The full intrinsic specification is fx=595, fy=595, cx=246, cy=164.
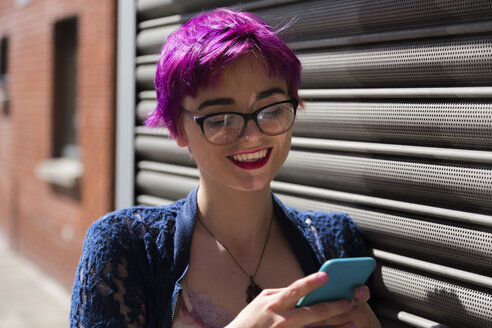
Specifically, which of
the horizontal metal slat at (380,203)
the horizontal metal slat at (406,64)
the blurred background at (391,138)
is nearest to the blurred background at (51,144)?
the blurred background at (391,138)

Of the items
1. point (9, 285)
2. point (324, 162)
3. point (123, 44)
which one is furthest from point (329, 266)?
point (9, 285)

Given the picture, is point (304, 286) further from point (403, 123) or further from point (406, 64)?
point (406, 64)

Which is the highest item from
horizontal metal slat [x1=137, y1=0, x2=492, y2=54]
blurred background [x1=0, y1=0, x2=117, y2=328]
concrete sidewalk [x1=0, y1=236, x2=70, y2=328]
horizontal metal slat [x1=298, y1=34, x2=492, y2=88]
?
horizontal metal slat [x1=137, y1=0, x2=492, y2=54]

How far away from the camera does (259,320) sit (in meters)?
1.57

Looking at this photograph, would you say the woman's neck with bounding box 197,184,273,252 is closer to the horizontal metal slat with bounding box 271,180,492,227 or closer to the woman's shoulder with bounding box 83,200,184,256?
the woman's shoulder with bounding box 83,200,184,256

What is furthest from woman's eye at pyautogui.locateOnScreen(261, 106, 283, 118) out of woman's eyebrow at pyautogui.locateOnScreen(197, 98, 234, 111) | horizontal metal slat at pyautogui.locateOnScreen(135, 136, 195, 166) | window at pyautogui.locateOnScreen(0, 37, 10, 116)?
window at pyautogui.locateOnScreen(0, 37, 10, 116)

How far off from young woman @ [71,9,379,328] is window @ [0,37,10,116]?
841cm

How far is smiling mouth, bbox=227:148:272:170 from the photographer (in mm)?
1776

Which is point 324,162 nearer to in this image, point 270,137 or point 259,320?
point 270,137

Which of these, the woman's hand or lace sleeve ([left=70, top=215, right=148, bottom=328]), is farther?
lace sleeve ([left=70, top=215, right=148, bottom=328])

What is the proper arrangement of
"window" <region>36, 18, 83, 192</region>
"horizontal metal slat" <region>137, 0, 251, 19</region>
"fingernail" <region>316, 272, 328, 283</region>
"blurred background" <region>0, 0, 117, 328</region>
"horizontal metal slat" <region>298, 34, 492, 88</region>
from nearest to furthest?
"fingernail" <region>316, 272, 328, 283</region>, "horizontal metal slat" <region>298, 34, 492, 88</region>, "horizontal metal slat" <region>137, 0, 251, 19</region>, "blurred background" <region>0, 0, 117, 328</region>, "window" <region>36, 18, 83, 192</region>

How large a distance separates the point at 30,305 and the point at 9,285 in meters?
0.92

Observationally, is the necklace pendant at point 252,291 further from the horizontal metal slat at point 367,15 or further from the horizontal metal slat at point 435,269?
the horizontal metal slat at point 367,15

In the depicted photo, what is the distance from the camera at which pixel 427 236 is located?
202 centimetres
